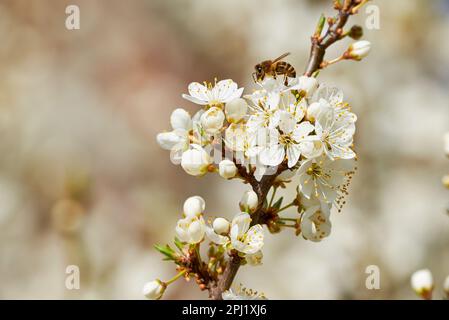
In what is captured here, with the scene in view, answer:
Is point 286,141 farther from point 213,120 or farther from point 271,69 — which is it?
point 271,69

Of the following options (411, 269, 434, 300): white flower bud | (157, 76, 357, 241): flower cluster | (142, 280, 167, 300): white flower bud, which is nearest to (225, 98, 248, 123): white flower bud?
(157, 76, 357, 241): flower cluster

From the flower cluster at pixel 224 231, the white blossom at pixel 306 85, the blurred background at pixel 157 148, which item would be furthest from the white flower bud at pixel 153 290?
the blurred background at pixel 157 148

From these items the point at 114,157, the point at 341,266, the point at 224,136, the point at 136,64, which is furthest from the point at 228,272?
the point at 136,64

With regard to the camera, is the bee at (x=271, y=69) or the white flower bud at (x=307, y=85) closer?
the white flower bud at (x=307, y=85)

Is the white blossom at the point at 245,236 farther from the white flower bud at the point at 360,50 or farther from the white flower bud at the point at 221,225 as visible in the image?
Answer: the white flower bud at the point at 360,50

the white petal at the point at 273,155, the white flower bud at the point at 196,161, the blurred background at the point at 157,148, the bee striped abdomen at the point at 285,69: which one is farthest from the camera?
the blurred background at the point at 157,148

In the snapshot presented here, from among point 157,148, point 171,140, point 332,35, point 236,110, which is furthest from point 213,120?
point 157,148

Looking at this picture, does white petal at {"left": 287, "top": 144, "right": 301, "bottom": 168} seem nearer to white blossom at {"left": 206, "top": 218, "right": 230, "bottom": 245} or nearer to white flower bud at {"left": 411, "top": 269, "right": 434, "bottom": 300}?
white blossom at {"left": 206, "top": 218, "right": 230, "bottom": 245}
